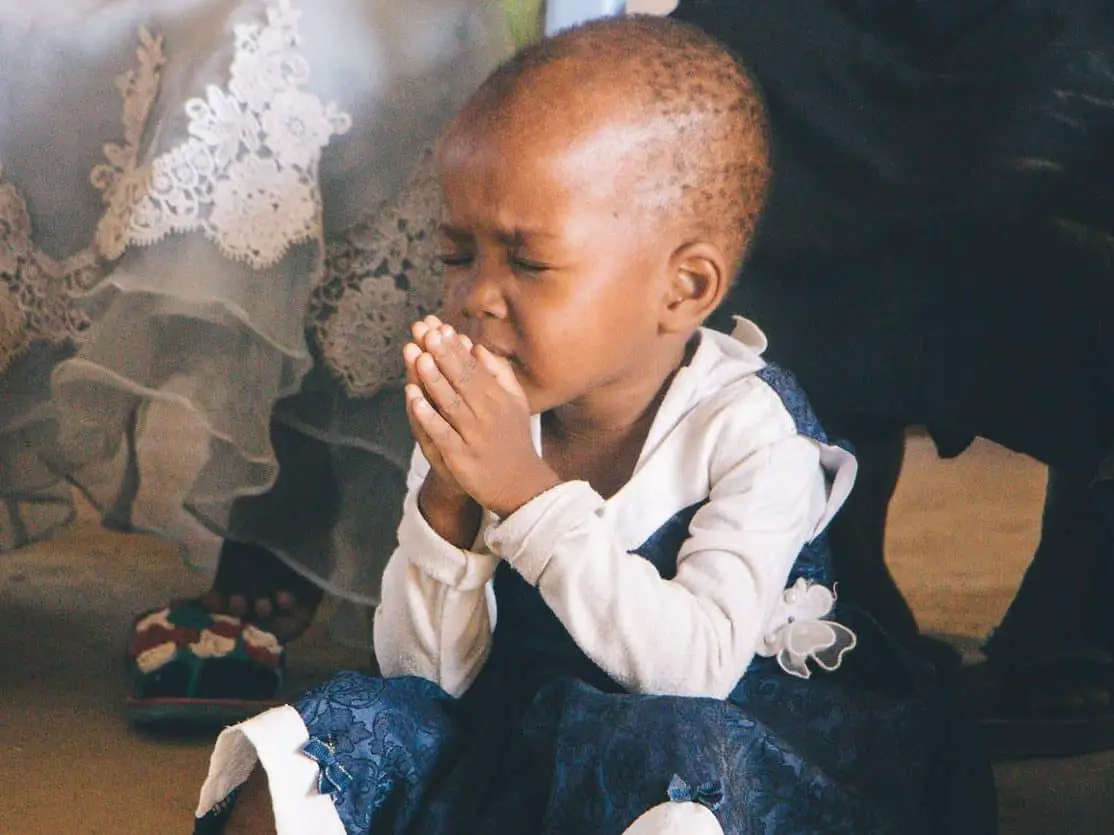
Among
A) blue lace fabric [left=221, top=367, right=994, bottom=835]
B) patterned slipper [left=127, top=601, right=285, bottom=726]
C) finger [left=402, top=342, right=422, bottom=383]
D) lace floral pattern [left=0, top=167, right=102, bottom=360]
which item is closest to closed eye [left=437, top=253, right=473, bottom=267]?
finger [left=402, top=342, right=422, bottom=383]

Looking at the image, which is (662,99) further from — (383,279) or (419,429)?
(383,279)

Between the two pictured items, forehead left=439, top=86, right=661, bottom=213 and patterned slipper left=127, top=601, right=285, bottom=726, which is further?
patterned slipper left=127, top=601, right=285, bottom=726

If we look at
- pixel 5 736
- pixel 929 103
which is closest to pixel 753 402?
pixel 929 103

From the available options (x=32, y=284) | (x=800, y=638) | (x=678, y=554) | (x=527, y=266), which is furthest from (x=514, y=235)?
(x=32, y=284)

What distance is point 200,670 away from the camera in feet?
4.32

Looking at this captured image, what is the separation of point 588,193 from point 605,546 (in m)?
0.22

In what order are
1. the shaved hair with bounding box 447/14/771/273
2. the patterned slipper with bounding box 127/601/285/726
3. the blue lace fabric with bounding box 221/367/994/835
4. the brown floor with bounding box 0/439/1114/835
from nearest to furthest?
the blue lace fabric with bounding box 221/367/994/835, the shaved hair with bounding box 447/14/771/273, the brown floor with bounding box 0/439/1114/835, the patterned slipper with bounding box 127/601/285/726

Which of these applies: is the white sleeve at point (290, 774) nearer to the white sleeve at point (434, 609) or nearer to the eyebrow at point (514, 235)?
the white sleeve at point (434, 609)

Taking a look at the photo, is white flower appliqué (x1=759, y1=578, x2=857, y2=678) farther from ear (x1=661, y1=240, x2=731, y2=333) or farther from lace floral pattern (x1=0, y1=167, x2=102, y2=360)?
lace floral pattern (x1=0, y1=167, x2=102, y2=360)

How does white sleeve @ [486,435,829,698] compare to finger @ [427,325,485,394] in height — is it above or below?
below

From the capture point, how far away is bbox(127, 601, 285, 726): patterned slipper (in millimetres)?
1301

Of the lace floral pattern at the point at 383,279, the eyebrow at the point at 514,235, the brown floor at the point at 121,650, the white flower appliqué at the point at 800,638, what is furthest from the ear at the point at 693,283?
the brown floor at the point at 121,650

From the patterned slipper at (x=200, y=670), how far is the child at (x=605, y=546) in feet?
1.27

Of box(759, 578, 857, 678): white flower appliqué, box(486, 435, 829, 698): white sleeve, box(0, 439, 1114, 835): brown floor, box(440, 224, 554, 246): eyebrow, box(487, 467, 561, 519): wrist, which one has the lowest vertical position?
box(0, 439, 1114, 835): brown floor
